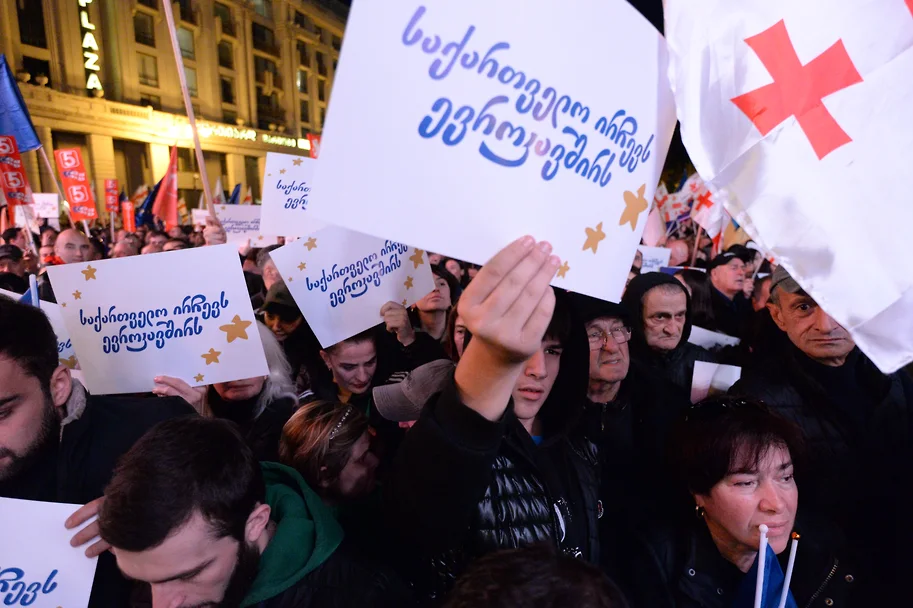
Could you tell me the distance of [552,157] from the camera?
3.43 feet

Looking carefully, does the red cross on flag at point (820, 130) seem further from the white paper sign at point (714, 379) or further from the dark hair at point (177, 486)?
the dark hair at point (177, 486)

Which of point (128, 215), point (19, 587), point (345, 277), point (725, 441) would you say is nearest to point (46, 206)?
point (128, 215)

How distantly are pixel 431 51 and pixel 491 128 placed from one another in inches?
6.4

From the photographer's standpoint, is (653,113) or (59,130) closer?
(653,113)

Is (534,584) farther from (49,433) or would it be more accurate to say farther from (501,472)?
(49,433)

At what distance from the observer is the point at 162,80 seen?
2625 cm

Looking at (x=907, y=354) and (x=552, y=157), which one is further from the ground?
(x=552, y=157)

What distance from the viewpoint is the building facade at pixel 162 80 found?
68.2 ft

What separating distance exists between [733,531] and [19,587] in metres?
1.79

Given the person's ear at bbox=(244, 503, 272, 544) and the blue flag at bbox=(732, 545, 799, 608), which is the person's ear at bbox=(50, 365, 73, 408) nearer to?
the person's ear at bbox=(244, 503, 272, 544)

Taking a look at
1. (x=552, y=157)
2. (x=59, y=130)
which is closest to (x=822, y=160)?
(x=552, y=157)

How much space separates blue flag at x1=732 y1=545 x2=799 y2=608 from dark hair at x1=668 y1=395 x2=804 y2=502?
0.23m

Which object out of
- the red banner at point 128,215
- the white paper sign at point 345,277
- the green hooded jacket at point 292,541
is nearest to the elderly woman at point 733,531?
the green hooded jacket at point 292,541

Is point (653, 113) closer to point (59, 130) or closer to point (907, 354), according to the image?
point (907, 354)
